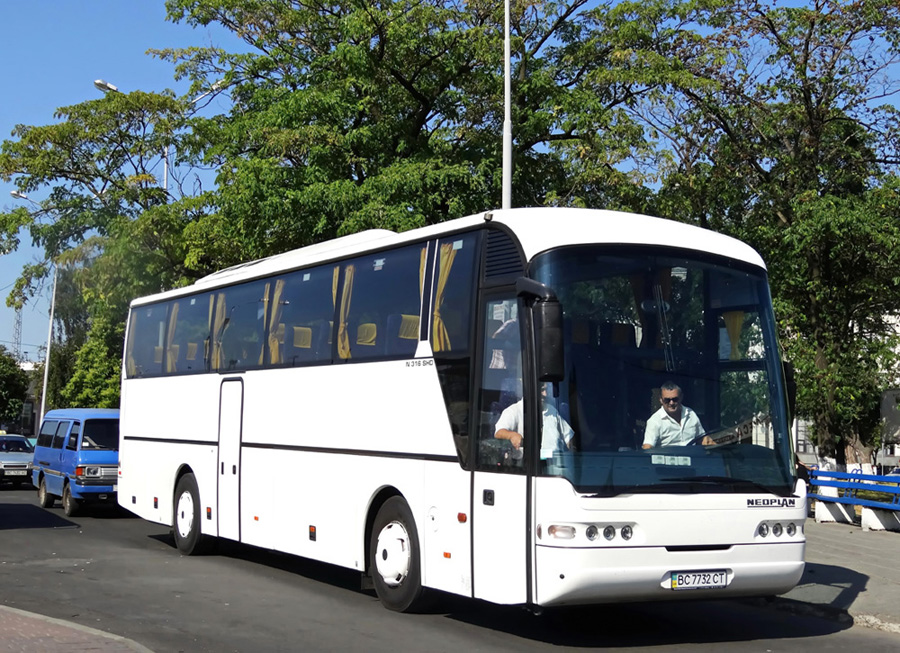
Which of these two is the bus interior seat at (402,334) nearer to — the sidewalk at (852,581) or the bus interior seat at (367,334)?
the bus interior seat at (367,334)

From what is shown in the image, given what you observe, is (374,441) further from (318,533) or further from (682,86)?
(682,86)

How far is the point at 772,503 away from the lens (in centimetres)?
950

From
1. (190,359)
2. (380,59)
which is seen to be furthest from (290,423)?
(380,59)

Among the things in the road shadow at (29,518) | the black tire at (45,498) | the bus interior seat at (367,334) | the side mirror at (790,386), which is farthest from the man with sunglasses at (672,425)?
the black tire at (45,498)

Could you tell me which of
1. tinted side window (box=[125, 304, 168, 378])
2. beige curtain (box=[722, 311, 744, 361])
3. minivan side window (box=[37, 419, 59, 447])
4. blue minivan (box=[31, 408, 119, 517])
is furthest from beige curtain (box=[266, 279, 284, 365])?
minivan side window (box=[37, 419, 59, 447])

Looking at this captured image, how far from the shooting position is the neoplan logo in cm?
939

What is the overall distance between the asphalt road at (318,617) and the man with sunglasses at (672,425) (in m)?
1.66

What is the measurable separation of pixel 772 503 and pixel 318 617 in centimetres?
410

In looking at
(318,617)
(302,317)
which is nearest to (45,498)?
(302,317)

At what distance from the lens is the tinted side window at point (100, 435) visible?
22744 mm

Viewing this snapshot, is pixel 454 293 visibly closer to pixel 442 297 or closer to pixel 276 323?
pixel 442 297

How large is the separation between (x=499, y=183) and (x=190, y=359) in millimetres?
9053

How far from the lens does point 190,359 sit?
1652 cm

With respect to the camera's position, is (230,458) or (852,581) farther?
(230,458)
